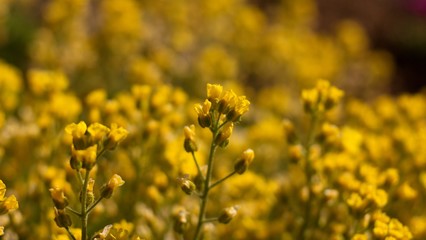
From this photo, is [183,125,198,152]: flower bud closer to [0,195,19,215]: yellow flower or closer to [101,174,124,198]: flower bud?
[101,174,124,198]: flower bud

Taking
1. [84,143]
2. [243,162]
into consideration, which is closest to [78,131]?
[84,143]

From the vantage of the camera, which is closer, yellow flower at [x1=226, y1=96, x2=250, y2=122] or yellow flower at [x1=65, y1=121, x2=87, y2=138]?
yellow flower at [x1=65, y1=121, x2=87, y2=138]

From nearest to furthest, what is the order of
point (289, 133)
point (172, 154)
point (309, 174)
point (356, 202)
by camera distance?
1. point (356, 202)
2. point (172, 154)
3. point (309, 174)
4. point (289, 133)

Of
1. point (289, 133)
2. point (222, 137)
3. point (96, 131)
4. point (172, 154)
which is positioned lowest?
point (96, 131)

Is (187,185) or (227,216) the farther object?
(227,216)

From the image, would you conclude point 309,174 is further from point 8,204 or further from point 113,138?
point 8,204

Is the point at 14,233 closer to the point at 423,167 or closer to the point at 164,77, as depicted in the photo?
the point at 423,167

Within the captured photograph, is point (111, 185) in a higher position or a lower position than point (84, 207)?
higher

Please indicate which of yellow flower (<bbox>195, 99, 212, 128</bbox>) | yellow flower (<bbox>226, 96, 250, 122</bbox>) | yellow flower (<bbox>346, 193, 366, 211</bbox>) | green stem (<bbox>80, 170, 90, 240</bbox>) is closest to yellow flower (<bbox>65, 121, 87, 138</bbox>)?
green stem (<bbox>80, 170, 90, 240</bbox>)

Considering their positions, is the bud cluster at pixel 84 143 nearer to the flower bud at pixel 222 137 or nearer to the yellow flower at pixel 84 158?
the yellow flower at pixel 84 158

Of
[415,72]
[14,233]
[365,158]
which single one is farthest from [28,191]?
[415,72]
